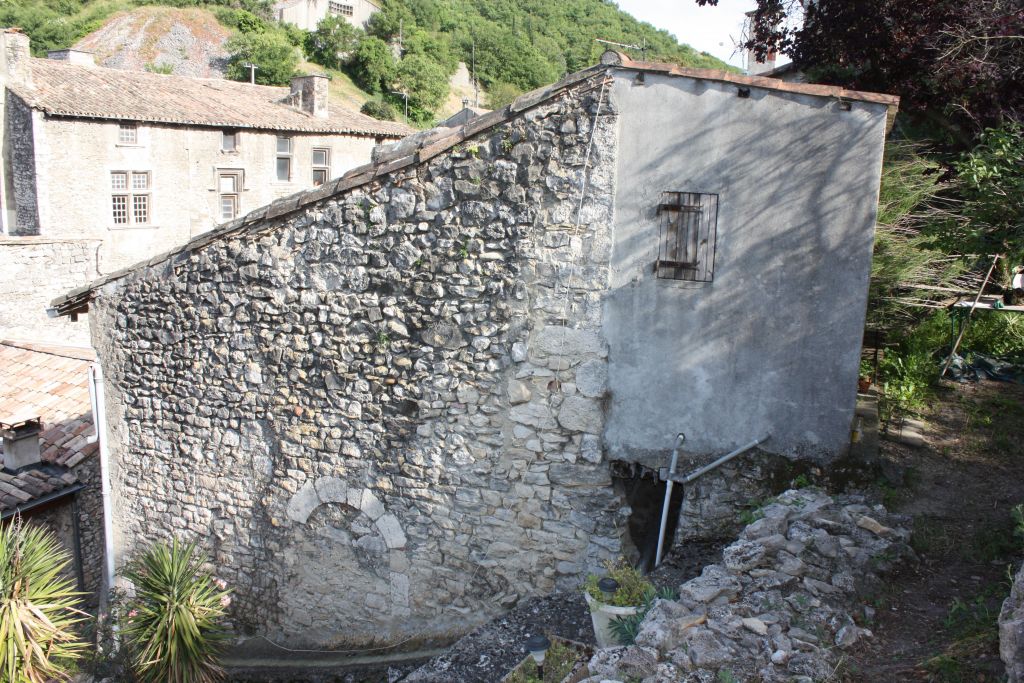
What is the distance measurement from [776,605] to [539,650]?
1.78 metres

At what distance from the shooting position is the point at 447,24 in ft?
185

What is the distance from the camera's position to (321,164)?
28453mm

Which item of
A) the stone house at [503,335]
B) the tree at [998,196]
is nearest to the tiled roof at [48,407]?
the stone house at [503,335]

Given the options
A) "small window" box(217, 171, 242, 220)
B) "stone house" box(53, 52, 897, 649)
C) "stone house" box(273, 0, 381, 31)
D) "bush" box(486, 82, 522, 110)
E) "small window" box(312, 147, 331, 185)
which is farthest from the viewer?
"stone house" box(273, 0, 381, 31)

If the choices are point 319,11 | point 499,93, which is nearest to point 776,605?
point 499,93

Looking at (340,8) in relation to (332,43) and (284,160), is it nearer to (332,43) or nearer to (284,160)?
(332,43)

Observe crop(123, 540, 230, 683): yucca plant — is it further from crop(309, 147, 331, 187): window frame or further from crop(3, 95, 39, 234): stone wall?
crop(309, 147, 331, 187): window frame

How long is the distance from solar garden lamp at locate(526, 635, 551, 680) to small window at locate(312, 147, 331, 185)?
79.3 ft

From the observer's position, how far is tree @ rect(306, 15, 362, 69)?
47.1m

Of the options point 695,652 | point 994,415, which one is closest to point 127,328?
point 695,652

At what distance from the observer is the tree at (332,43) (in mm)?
47094

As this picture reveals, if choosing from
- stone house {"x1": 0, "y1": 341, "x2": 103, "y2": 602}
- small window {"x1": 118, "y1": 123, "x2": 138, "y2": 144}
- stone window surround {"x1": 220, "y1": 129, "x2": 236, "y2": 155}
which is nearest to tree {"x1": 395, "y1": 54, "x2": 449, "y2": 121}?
stone window surround {"x1": 220, "y1": 129, "x2": 236, "y2": 155}

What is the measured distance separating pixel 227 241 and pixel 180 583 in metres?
3.25

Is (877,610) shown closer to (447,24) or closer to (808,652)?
(808,652)
